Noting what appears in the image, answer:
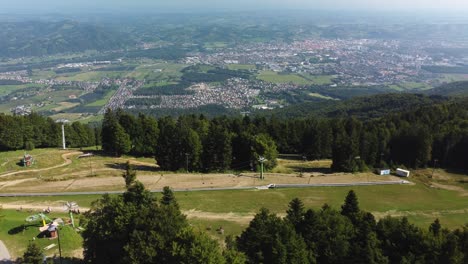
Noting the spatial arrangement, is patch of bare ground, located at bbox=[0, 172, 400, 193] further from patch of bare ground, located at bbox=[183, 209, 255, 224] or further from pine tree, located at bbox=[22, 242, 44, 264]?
pine tree, located at bbox=[22, 242, 44, 264]

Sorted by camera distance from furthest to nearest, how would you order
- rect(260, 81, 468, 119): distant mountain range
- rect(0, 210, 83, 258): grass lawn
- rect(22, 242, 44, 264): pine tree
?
rect(260, 81, 468, 119): distant mountain range
rect(0, 210, 83, 258): grass lawn
rect(22, 242, 44, 264): pine tree

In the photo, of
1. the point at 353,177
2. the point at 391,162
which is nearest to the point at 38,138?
the point at 353,177

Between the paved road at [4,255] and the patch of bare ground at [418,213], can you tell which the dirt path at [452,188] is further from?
the paved road at [4,255]

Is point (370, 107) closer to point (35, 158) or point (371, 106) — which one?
point (371, 106)

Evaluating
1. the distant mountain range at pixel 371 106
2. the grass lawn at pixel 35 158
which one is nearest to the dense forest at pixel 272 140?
the grass lawn at pixel 35 158

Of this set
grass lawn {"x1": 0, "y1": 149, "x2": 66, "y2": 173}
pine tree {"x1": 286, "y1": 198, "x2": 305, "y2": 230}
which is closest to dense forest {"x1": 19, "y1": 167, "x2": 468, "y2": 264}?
pine tree {"x1": 286, "y1": 198, "x2": 305, "y2": 230}
